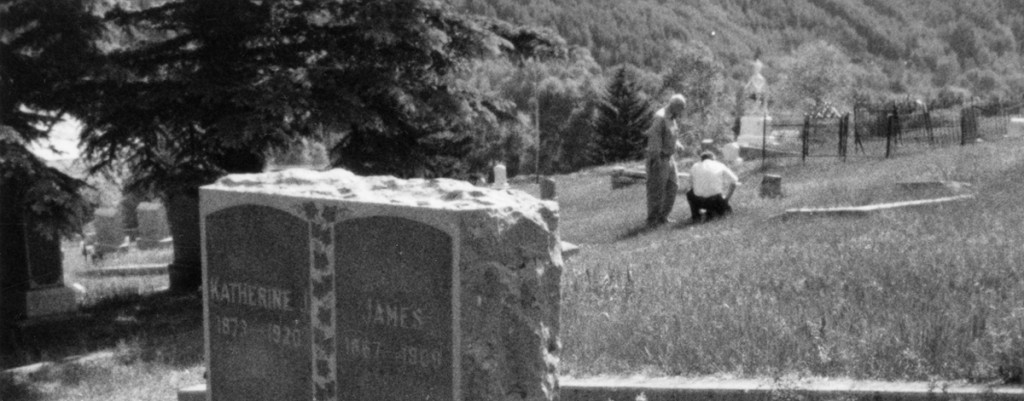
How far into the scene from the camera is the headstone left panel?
7.01 metres

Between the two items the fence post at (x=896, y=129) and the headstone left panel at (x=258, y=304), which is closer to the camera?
the headstone left panel at (x=258, y=304)

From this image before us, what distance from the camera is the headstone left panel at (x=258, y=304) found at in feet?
23.0

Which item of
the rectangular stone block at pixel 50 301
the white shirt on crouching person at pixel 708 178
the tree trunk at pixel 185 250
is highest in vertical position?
the white shirt on crouching person at pixel 708 178

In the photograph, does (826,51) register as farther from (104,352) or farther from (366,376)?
(366,376)

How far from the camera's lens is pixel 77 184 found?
1402 cm

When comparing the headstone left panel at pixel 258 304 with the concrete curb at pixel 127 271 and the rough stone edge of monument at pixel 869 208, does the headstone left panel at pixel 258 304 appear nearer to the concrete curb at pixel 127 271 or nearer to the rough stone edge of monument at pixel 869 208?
the rough stone edge of monument at pixel 869 208

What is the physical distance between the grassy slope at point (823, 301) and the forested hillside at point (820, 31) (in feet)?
294

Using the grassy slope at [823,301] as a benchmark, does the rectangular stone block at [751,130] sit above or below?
above

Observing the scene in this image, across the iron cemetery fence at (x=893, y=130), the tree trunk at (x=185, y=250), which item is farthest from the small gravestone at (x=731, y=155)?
the tree trunk at (x=185, y=250)

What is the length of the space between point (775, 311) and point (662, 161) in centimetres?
901

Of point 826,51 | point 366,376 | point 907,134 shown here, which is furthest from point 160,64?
point 826,51

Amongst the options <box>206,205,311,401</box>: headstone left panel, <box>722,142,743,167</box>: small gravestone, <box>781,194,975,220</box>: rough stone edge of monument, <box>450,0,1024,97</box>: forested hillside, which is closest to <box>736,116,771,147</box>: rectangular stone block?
<box>722,142,743,167</box>: small gravestone

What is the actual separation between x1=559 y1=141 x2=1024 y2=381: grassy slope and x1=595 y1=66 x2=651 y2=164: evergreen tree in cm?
5096

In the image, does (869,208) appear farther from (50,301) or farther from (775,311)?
(50,301)
